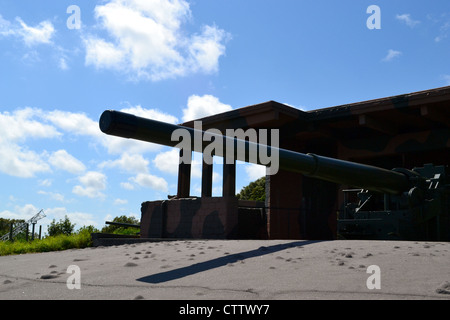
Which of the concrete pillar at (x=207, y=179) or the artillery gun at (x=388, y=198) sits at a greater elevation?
the concrete pillar at (x=207, y=179)

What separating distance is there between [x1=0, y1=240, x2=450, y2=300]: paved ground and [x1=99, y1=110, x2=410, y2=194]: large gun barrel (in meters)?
1.11

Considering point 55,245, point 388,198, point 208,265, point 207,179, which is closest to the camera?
point 208,265

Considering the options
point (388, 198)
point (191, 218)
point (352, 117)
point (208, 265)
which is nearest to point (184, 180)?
point (191, 218)

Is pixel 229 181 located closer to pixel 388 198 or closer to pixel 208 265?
pixel 388 198

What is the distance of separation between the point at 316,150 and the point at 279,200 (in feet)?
8.09

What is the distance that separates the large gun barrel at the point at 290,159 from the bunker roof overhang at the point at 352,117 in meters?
2.64

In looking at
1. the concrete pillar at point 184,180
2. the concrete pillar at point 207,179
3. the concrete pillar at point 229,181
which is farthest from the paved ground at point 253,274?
the concrete pillar at point 184,180

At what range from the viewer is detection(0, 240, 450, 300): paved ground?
392 centimetres

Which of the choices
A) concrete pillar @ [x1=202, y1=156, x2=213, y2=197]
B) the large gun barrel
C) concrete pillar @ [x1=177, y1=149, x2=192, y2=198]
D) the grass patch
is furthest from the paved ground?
the grass patch

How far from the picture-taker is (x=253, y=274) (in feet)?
15.3

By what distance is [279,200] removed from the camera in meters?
13.6

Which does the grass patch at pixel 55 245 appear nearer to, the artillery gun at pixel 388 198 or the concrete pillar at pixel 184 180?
the concrete pillar at pixel 184 180

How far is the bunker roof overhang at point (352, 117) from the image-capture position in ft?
33.9

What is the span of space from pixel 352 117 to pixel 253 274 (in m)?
7.83
